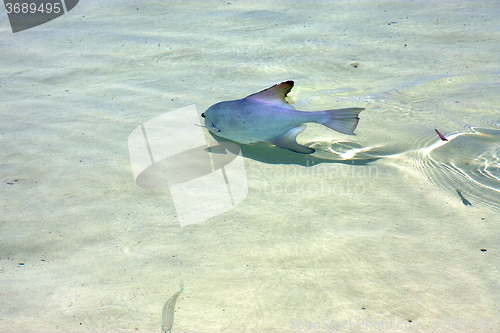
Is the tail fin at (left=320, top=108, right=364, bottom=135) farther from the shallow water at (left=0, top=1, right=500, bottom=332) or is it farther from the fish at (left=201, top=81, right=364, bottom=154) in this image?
the shallow water at (left=0, top=1, right=500, bottom=332)

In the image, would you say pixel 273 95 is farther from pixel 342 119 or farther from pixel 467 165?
pixel 467 165

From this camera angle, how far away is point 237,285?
1524 millimetres

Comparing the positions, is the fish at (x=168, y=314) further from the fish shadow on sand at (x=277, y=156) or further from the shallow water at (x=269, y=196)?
the fish shadow on sand at (x=277, y=156)

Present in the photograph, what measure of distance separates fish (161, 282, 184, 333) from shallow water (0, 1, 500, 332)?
0.02 metres

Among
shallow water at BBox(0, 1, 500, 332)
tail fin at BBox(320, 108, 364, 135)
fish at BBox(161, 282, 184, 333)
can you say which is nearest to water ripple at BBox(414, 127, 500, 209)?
shallow water at BBox(0, 1, 500, 332)

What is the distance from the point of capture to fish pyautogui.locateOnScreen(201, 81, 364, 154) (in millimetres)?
2109

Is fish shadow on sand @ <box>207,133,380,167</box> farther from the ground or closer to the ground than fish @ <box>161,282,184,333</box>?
farther from the ground

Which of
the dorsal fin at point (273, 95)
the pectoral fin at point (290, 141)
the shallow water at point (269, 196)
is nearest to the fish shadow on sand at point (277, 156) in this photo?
the shallow water at point (269, 196)

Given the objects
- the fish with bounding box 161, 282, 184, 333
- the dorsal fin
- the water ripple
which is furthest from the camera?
the dorsal fin

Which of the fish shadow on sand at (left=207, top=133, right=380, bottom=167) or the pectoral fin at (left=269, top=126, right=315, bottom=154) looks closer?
the pectoral fin at (left=269, top=126, right=315, bottom=154)

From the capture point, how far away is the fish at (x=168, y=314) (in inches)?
54.4

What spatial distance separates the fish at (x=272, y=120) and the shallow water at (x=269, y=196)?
0.17 metres

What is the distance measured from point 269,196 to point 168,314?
824 mm

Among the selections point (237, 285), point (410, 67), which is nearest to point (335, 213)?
point (237, 285)
